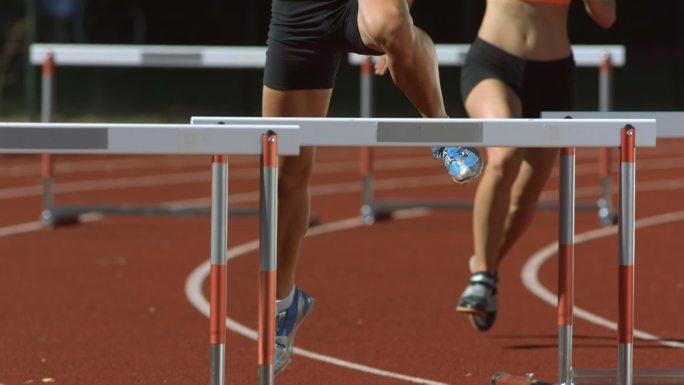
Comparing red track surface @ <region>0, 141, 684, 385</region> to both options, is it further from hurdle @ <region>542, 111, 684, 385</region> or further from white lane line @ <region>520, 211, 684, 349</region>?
hurdle @ <region>542, 111, 684, 385</region>

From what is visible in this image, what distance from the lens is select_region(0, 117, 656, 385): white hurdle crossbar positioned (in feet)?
12.6

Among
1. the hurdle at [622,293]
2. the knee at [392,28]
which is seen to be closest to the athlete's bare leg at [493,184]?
the hurdle at [622,293]

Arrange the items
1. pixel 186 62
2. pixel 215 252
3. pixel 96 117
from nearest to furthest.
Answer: pixel 215 252 < pixel 186 62 < pixel 96 117

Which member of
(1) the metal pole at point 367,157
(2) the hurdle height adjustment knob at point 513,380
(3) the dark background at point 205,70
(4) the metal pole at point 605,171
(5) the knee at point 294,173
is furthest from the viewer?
(3) the dark background at point 205,70

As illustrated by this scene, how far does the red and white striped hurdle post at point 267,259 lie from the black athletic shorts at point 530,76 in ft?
8.99

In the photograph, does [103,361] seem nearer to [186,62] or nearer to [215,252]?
[215,252]

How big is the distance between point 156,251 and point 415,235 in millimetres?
1928

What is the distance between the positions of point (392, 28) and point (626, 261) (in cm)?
104

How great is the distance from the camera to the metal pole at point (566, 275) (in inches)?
180

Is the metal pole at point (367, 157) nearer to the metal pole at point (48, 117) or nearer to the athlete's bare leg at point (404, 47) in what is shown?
the metal pole at point (48, 117)

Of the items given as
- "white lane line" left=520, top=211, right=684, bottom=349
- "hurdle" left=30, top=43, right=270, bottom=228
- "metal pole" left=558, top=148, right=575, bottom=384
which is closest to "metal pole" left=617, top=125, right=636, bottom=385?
"metal pole" left=558, top=148, right=575, bottom=384

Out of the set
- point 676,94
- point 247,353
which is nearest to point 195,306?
point 247,353

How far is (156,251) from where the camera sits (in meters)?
9.68

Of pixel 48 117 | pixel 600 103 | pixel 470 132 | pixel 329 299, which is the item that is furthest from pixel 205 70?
pixel 470 132
